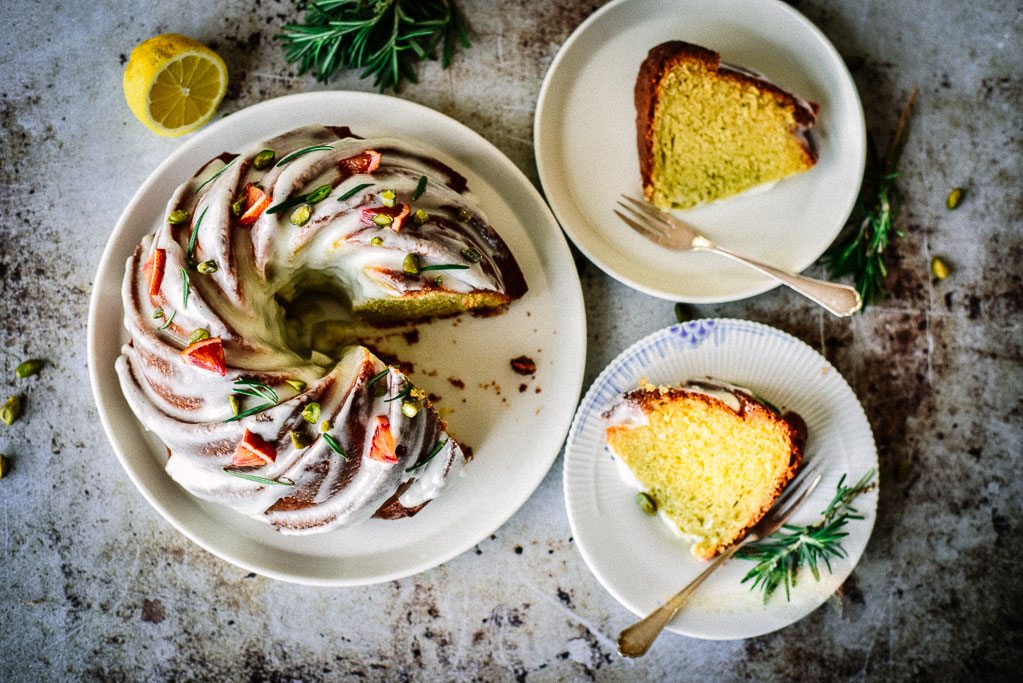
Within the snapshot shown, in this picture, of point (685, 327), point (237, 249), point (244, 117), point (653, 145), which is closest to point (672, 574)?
point (685, 327)

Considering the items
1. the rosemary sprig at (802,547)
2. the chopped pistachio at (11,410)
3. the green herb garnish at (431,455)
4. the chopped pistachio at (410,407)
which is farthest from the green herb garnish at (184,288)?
the rosemary sprig at (802,547)

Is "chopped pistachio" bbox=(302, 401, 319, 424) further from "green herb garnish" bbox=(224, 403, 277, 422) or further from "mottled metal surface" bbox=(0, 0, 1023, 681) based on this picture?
"mottled metal surface" bbox=(0, 0, 1023, 681)

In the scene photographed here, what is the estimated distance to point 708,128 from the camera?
2.72 m

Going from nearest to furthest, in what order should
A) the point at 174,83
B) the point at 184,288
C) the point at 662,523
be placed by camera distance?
the point at 184,288 < the point at 174,83 < the point at 662,523

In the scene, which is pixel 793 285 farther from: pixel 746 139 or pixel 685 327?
pixel 746 139

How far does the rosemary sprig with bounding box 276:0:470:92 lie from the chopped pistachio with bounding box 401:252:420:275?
0.92 m

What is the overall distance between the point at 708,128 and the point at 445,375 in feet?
4.99

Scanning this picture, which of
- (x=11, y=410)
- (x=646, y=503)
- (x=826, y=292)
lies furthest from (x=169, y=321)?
(x=826, y=292)

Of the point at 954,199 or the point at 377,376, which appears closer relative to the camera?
the point at 377,376

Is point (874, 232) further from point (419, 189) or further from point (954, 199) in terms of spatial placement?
point (419, 189)

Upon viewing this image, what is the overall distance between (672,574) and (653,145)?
1.80 metres

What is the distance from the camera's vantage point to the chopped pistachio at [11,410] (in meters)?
2.71

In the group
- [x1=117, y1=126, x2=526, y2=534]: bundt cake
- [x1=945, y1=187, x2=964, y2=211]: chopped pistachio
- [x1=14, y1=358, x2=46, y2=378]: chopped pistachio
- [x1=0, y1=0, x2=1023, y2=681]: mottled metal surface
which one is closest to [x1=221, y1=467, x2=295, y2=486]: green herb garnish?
[x1=117, y1=126, x2=526, y2=534]: bundt cake

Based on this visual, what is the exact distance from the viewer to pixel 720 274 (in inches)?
109
